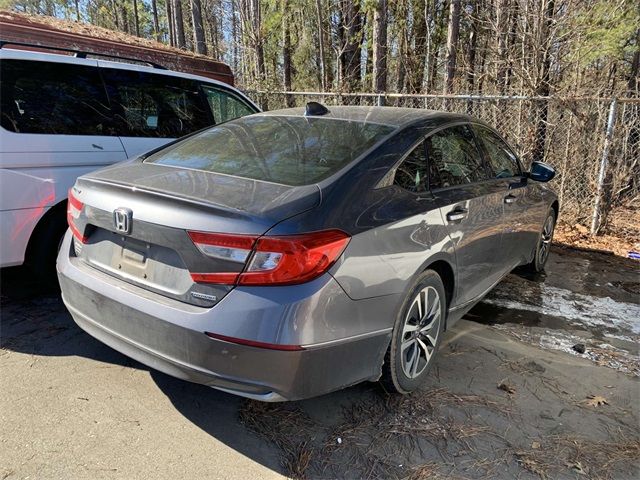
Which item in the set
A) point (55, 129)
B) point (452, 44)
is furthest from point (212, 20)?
point (55, 129)

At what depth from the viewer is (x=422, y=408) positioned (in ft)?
8.91

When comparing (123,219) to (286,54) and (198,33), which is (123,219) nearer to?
(198,33)

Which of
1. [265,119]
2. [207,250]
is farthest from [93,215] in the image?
[265,119]

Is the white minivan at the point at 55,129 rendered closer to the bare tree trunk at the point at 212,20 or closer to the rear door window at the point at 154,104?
the rear door window at the point at 154,104

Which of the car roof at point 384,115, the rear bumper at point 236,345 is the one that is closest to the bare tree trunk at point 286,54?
the car roof at point 384,115

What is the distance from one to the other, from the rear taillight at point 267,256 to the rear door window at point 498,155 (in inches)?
90.7

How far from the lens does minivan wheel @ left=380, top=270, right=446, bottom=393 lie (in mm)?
2586

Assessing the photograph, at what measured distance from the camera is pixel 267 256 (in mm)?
1988

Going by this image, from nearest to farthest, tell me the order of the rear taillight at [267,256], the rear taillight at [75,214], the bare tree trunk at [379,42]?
the rear taillight at [267,256] < the rear taillight at [75,214] < the bare tree trunk at [379,42]

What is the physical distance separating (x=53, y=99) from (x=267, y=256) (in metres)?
2.73

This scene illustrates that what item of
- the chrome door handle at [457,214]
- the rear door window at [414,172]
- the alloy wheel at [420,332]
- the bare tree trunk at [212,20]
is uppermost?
the bare tree trunk at [212,20]

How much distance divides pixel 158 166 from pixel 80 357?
4.39ft

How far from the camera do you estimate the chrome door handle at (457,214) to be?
2.93m

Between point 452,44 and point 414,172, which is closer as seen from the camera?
point 414,172
